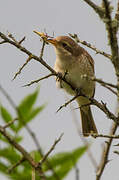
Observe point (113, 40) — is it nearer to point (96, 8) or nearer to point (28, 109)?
point (96, 8)

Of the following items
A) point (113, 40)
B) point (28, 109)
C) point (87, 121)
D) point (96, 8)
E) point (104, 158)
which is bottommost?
point (87, 121)

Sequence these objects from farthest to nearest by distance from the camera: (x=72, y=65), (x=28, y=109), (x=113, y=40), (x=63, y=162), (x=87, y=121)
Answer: (x=87, y=121)
(x=72, y=65)
(x=113, y=40)
(x=28, y=109)
(x=63, y=162)

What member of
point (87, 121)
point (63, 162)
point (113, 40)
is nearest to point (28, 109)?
point (63, 162)

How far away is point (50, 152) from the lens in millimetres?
1894

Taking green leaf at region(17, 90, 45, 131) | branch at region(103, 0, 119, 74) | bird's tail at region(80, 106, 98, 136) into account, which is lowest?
bird's tail at region(80, 106, 98, 136)

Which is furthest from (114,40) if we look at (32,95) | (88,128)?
(88,128)

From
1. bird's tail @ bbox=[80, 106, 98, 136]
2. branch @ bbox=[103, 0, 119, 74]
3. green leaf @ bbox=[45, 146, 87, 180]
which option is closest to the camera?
green leaf @ bbox=[45, 146, 87, 180]

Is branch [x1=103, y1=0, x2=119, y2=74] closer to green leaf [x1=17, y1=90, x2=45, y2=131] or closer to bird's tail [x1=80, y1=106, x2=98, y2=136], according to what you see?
green leaf [x1=17, y1=90, x2=45, y2=131]

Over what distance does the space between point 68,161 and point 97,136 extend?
80 cm

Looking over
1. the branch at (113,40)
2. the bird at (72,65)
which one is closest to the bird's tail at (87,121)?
the bird at (72,65)

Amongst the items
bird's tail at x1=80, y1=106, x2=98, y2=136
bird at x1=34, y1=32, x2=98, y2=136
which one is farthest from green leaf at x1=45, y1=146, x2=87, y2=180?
bird's tail at x1=80, y1=106, x2=98, y2=136

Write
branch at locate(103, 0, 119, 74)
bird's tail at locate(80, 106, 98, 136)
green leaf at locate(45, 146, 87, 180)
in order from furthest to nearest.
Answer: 1. bird's tail at locate(80, 106, 98, 136)
2. branch at locate(103, 0, 119, 74)
3. green leaf at locate(45, 146, 87, 180)

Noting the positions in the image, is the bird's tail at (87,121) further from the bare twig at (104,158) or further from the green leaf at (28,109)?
the green leaf at (28,109)

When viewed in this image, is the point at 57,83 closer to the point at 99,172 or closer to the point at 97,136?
the point at 97,136
